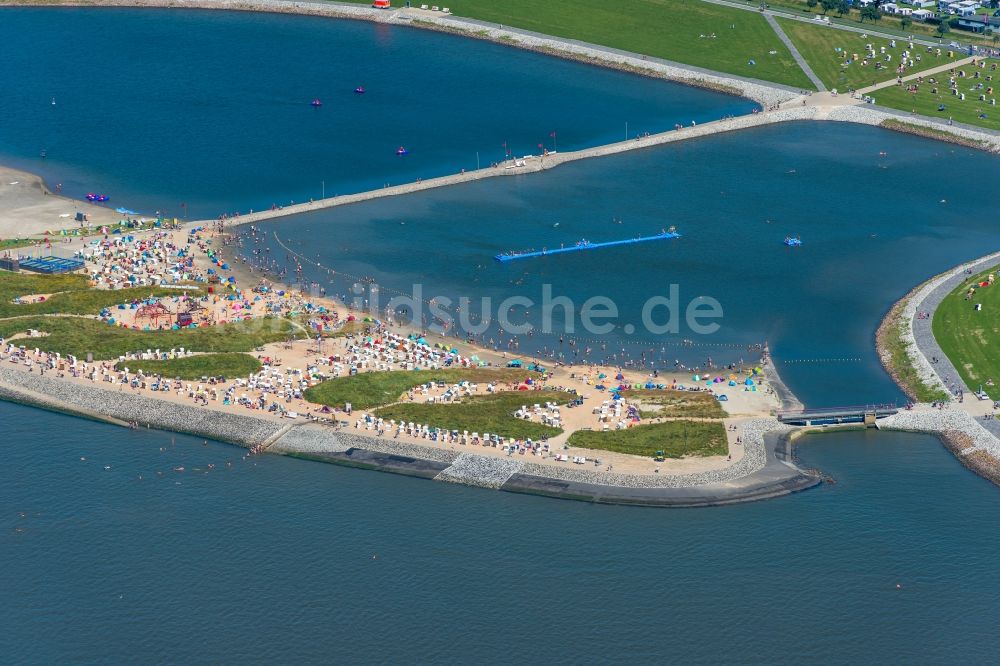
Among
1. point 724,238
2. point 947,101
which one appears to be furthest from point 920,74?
point 724,238

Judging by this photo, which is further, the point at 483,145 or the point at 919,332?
the point at 483,145

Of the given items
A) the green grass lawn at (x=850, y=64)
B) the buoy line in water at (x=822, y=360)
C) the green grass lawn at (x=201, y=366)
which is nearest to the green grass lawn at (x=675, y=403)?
the buoy line in water at (x=822, y=360)

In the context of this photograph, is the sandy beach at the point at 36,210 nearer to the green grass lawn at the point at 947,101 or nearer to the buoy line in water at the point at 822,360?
the buoy line in water at the point at 822,360

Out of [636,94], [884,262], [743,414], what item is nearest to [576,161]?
[636,94]

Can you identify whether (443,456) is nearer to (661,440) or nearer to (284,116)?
(661,440)

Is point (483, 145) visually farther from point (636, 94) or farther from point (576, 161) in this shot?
point (636, 94)

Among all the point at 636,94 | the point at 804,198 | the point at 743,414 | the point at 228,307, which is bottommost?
the point at 743,414

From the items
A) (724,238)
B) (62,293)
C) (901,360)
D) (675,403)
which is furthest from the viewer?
(724,238)

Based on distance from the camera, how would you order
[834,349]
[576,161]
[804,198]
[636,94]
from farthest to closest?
1. [636,94]
2. [576,161]
3. [804,198]
4. [834,349]
